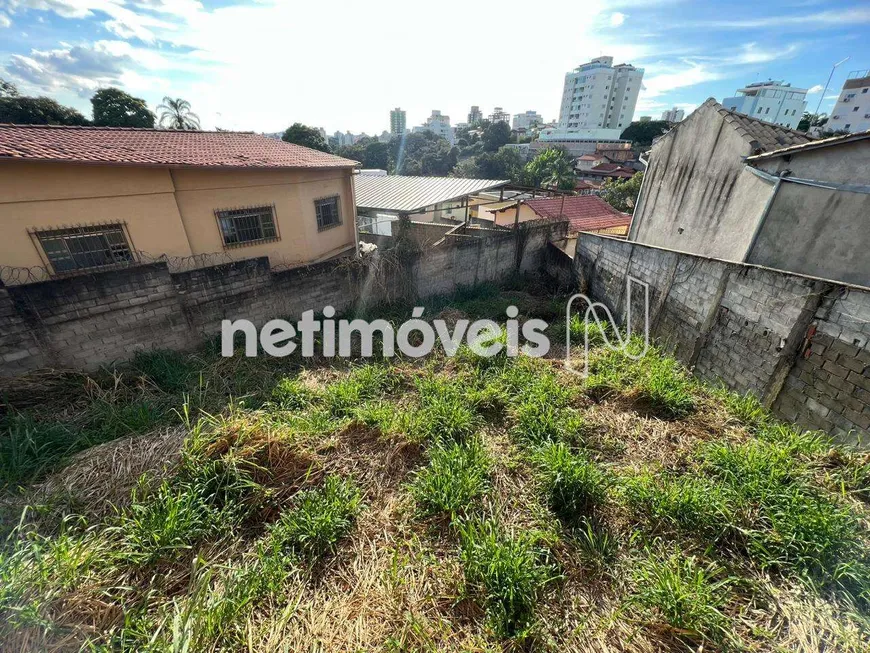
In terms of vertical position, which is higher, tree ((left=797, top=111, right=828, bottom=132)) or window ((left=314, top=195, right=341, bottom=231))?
tree ((left=797, top=111, right=828, bottom=132))

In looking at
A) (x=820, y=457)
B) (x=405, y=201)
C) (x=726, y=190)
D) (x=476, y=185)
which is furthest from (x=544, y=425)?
(x=476, y=185)

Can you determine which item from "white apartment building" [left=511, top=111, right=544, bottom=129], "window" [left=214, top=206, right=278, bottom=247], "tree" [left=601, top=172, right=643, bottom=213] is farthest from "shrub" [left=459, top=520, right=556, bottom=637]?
"white apartment building" [left=511, top=111, right=544, bottom=129]

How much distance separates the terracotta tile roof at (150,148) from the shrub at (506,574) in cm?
745

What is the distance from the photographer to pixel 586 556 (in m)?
2.84

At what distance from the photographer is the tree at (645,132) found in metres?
43.6

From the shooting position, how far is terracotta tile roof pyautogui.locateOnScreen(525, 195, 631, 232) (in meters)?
14.1

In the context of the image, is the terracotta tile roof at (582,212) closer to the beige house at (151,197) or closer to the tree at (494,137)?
the beige house at (151,197)

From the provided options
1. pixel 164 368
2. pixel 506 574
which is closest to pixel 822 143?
pixel 506 574

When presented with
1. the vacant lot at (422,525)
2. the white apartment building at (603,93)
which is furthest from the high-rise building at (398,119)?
the vacant lot at (422,525)

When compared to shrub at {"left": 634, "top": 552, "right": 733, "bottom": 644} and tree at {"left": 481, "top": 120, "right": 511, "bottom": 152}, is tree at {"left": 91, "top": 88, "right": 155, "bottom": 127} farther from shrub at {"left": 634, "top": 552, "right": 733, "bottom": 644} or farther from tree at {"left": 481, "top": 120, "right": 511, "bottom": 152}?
tree at {"left": 481, "top": 120, "right": 511, "bottom": 152}

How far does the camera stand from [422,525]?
3129 millimetres

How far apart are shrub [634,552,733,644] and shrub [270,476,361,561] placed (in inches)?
94.4

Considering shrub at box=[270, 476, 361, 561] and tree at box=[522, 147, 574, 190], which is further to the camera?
tree at box=[522, 147, 574, 190]

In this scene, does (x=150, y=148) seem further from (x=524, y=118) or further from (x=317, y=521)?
(x=524, y=118)
